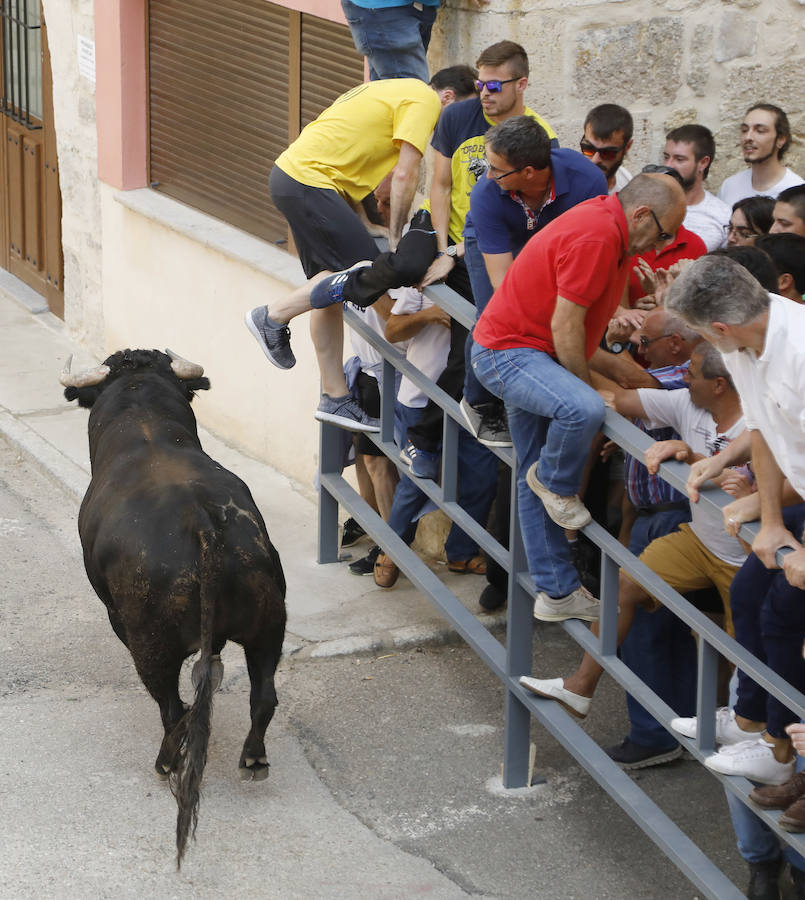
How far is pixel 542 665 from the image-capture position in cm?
633

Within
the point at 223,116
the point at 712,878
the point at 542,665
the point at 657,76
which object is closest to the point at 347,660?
the point at 542,665

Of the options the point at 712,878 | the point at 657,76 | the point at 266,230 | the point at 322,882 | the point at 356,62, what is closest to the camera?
the point at 712,878

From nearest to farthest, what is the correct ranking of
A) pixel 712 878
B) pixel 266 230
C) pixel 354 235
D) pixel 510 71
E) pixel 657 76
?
pixel 712 878 → pixel 510 71 → pixel 354 235 → pixel 657 76 → pixel 266 230

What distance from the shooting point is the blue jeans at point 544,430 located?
15.1ft

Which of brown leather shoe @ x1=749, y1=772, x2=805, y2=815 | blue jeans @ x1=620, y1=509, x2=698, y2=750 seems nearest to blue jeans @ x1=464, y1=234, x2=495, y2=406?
blue jeans @ x1=620, y1=509, x2=698, y2=750

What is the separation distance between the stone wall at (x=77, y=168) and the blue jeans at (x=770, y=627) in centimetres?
725

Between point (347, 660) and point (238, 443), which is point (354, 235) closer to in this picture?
point (347, 660)

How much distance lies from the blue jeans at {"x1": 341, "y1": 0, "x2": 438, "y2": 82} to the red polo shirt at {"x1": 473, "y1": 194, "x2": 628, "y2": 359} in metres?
1.64

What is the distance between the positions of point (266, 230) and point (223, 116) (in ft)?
2.83

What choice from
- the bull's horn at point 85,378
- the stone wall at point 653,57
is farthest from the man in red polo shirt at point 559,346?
the stone wall at point 653,57

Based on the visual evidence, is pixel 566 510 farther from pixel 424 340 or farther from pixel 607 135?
pixel 607 135

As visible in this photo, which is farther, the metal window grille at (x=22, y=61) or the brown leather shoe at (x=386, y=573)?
the metal window grille at (x=22, y=61)

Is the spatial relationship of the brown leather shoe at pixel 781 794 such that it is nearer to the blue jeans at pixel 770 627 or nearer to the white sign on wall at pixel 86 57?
the blue jeans at pixel 770 627

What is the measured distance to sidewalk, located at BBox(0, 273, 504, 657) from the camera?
6.56 meters
